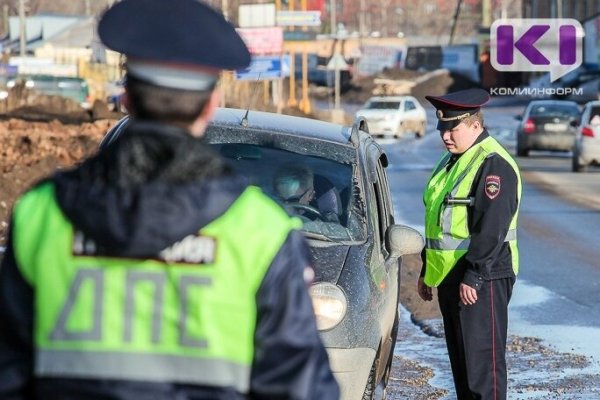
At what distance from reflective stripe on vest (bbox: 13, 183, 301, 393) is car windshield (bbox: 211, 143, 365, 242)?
4080 millimetres

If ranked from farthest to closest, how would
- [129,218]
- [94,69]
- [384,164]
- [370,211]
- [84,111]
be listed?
[94,69]
[84,111]
[384,164]
[370,211]
[129,218]

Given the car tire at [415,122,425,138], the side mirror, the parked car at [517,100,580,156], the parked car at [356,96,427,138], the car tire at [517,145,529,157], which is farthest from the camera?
the car tire at [415,122,425,138]

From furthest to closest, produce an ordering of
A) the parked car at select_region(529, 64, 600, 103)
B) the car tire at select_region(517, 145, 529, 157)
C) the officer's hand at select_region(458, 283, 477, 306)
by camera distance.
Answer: the parked car at select_region(529, 64, 600, 103), the car tire at select_region(517, 145, 529, 157), the officer's hand at select_region(458, 283, 477, 306)

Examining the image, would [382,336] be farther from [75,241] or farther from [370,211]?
[75,241]

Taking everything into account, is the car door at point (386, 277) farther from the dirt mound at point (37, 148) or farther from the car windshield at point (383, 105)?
the car windshield at point (383, 105)

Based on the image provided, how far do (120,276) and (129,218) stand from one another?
0.11m

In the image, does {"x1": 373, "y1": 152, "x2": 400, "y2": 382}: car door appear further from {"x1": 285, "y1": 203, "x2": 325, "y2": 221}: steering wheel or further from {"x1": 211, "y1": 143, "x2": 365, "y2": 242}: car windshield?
{"x1": 285, "y1": 203, "x2": 325, "y2": 221}: steering wheel

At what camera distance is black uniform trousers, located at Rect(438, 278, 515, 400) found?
6.18 m

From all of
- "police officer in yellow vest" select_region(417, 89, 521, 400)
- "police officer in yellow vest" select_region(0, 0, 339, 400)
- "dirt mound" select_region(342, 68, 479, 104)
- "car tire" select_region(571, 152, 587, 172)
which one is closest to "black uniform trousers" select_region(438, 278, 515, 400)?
"police officer in yellow vest" select_region(417, 89, 521, 400)

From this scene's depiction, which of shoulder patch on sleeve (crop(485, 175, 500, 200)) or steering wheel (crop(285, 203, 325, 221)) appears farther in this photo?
steering wheel (crop(285, 203, 325, 221))

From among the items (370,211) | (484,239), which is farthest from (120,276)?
(370,211)

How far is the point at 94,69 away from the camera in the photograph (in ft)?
243

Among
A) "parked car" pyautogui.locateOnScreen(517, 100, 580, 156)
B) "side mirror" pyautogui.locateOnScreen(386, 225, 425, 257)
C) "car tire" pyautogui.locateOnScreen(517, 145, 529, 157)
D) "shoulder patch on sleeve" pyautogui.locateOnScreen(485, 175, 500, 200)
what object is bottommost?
"car tire" pyautogui.locateOnScreen(517, 145, 529, 157)

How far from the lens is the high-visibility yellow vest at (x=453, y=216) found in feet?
20.5
